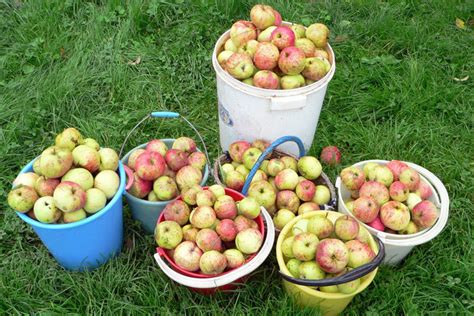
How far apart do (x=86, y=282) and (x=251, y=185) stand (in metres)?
1.16

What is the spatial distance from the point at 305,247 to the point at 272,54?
129cm

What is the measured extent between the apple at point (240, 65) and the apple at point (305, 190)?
31.8 inches

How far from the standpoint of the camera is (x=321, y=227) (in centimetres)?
265

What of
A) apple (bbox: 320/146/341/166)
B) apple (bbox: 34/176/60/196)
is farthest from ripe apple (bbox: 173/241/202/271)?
apple (bbox: 320/146/341/166)

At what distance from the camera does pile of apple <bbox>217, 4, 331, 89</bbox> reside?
3090mm

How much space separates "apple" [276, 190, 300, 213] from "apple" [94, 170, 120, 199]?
3.31ft

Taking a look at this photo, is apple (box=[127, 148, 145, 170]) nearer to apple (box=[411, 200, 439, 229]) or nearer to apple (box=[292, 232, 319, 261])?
apple (box=[292, 232, 319, 261])

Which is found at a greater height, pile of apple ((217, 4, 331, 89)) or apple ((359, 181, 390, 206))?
pile of apple ((217, 4, 331, 89))

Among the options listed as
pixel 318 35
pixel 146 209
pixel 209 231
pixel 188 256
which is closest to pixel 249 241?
pixel 209 231

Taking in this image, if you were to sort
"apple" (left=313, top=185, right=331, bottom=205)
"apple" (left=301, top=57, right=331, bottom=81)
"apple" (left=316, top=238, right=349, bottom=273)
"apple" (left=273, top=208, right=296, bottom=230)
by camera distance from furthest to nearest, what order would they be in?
"apple" (left=301, top=57, right=331, bottom=81) → "apple" (left=313, top=185, right=331, bottom=205) → "apple" (left=273, top=208, right=296, bottom=230) → "apple" (left=316, top=238, right=349, bottom=273)

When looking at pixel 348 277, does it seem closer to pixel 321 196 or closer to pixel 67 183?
pixel 321 196

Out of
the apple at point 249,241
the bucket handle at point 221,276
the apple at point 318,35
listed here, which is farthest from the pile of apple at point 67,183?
the apple at point 318,35

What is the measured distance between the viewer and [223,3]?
15.6 ft

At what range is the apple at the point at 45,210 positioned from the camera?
252 centimetres
